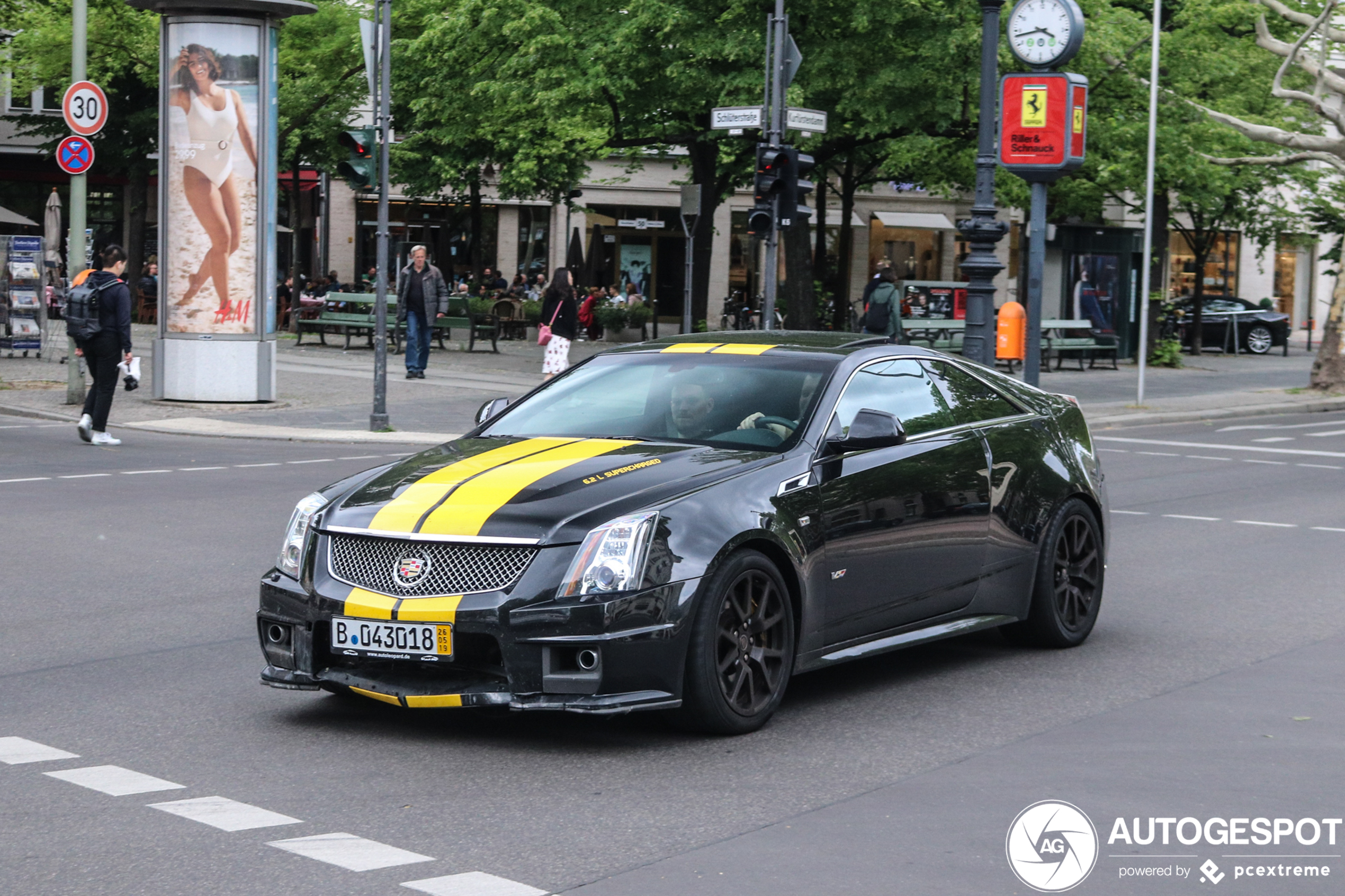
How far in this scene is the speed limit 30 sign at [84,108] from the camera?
20828mm

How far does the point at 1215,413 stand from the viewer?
2539cm

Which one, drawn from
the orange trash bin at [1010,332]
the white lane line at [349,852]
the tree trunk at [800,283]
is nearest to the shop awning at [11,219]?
the tree trunk at [800,283]

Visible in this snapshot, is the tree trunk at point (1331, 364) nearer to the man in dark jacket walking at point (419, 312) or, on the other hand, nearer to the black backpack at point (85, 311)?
the man in dark jacket walking at point (419, 312)

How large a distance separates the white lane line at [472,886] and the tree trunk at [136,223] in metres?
41.8

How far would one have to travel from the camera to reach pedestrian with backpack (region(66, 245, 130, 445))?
1723 centimetres

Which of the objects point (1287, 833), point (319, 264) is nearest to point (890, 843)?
point (1287, 833)

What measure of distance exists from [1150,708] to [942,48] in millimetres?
20080

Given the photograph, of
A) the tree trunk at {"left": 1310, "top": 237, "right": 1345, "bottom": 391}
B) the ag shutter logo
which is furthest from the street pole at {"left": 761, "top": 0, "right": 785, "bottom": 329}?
the ag shutter logo

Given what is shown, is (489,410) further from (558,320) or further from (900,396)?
(558,320)

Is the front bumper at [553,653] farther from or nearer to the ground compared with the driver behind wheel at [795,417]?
nearer to the ground

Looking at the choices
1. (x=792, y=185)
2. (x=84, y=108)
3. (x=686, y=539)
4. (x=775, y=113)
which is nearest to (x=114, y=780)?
(x=686, y=539)

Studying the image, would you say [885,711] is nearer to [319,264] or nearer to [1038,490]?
[1038,490]

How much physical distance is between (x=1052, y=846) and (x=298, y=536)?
9.76 ft

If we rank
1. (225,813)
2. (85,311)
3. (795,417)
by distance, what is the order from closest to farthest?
(225,813) < (795,417) < (85,311)
